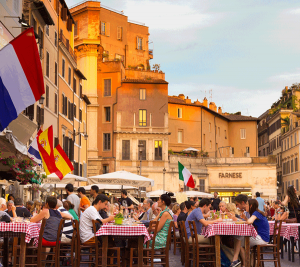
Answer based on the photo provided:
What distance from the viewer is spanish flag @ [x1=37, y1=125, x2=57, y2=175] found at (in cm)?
1725

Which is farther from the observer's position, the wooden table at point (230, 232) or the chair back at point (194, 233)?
the chair back at point (194, 233)

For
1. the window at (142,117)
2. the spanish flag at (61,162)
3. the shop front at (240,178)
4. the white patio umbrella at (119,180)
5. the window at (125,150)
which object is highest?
the window at (142,117)

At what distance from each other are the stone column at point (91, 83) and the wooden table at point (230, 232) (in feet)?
138

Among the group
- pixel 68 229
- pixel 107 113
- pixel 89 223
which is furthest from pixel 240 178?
pixel 89 223

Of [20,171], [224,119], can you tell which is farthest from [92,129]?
[20,171]

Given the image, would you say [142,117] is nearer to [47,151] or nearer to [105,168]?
[105,168]

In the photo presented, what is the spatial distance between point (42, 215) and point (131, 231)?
5.81ft

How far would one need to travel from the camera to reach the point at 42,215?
33.9 feet

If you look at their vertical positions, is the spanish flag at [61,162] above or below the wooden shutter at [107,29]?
below

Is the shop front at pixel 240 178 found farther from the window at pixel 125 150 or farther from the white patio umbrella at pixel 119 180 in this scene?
the white patio umbrella at pixel 119 180

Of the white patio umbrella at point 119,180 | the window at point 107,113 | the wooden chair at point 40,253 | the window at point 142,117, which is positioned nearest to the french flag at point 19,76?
the wooden chair at point 40,253

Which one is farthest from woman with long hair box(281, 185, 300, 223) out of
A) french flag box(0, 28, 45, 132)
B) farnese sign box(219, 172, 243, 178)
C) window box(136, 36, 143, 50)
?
window box(136, 36, 143, 50)

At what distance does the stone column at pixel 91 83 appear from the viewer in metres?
52.2

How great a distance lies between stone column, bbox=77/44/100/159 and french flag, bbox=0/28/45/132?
42982 millimetres
